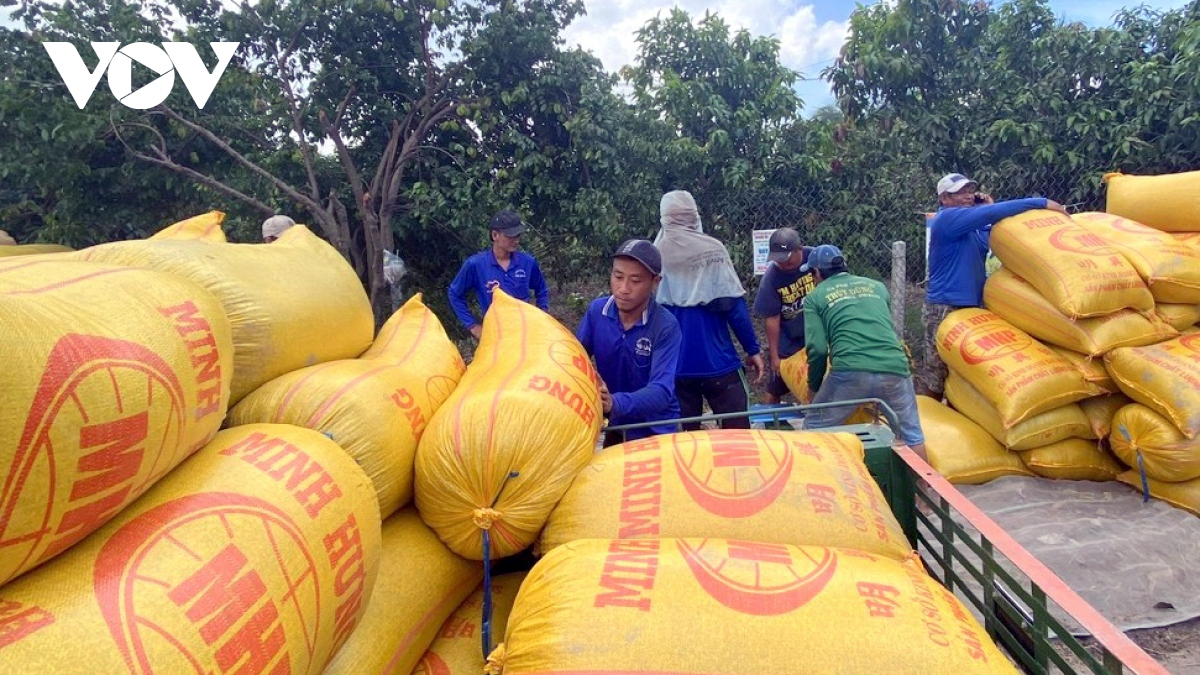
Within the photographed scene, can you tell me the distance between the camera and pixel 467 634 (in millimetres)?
1793

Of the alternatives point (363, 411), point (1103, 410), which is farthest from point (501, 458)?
point (1103, 410)

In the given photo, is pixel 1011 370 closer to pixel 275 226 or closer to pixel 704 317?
pixel 704 317

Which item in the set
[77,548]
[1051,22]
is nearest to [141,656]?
[77,548]

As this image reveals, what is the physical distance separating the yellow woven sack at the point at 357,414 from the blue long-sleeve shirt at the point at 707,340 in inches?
79.9

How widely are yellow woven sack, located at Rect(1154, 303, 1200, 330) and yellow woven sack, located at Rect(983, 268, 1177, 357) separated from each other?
0.19ft

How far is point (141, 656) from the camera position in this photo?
3.20 feet

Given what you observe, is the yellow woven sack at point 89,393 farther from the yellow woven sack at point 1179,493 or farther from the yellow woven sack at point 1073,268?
the yellow woven sack at point 1179,493

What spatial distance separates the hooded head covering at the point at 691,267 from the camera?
364 centimetres

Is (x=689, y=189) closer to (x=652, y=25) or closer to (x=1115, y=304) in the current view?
(x=652, y=25)

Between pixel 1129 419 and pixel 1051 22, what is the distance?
3990mm

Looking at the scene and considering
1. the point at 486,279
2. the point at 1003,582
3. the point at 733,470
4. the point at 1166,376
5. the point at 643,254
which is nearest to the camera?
the point at 1003,582

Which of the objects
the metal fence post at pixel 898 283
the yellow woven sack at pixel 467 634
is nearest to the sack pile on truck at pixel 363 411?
the yellow woven sack at pixel 467 634

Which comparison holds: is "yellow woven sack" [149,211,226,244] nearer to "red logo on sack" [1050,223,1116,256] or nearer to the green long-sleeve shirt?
the green long-sleeve shirt

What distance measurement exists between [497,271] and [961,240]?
2860mm
